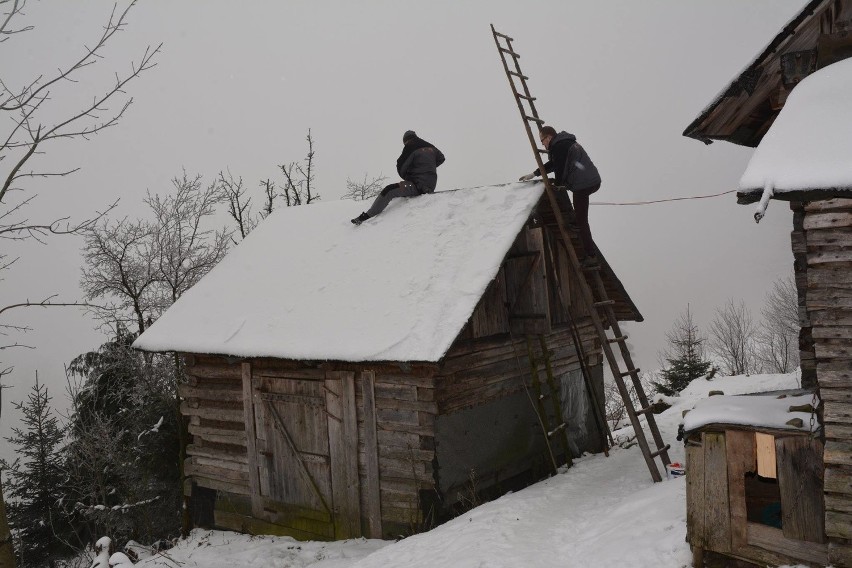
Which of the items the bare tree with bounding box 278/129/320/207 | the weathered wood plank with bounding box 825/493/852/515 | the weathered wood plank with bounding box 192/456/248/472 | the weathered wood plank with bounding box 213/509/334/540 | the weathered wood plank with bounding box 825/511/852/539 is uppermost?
the bare tree with bounding box 278/129/320/207

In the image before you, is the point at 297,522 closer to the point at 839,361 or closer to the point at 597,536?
the point at 597,536

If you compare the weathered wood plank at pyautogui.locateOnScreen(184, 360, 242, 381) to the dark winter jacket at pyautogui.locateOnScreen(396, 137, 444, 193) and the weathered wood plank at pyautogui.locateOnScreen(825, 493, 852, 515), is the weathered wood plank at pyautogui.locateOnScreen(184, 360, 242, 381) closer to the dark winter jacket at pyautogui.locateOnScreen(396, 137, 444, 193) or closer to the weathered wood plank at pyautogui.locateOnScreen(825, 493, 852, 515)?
the dark winter jacket at pyautogui.locateOnScreen(396, 137, 444, 193)

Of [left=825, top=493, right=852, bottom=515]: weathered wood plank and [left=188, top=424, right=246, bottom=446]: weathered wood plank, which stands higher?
[left=825, top=493, right=852, bottom=515]: weathered wood plank

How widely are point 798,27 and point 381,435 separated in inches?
301

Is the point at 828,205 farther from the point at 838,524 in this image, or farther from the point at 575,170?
the point at 575,170

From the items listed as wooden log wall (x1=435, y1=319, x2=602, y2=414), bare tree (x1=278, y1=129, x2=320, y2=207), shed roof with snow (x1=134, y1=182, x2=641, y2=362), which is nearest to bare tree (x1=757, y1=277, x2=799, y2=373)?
bare tree (x1=278, y1=129, x2=320, y2=207)

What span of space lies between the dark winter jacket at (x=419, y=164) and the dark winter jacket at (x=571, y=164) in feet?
10.2

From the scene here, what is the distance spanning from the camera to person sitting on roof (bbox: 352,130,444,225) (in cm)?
1270

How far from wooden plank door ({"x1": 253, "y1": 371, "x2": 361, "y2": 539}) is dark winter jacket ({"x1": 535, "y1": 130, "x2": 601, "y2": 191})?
484cm

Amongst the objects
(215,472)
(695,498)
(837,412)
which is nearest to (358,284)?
(215,472)

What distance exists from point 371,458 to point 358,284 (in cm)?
316

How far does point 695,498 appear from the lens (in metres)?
5.82

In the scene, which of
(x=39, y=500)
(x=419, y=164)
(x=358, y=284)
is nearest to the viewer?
(x=358, y=284)

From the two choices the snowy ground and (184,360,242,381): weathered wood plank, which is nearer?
the snowy ground
